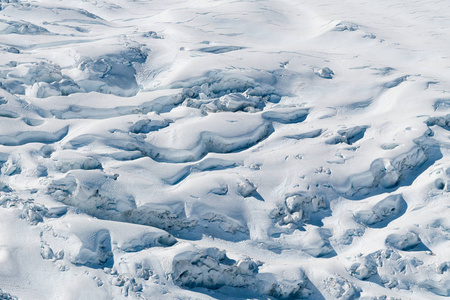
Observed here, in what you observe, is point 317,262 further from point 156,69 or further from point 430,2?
point 430,2

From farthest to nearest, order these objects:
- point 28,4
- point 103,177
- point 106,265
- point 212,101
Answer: point 28,4 < point 212,101 < point 103,177 < point 106,265

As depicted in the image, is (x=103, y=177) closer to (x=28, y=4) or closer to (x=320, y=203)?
(x=320, y=203)

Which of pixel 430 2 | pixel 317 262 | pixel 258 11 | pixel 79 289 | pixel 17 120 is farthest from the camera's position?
pixel 430 2

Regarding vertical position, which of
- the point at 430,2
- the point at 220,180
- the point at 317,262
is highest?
the point at 430,2

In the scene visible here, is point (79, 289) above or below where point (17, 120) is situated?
below

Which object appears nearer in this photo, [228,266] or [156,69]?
[228,266]

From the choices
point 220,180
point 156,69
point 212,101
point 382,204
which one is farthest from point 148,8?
point 382,204

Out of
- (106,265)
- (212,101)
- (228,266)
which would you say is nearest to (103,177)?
(106,265)
